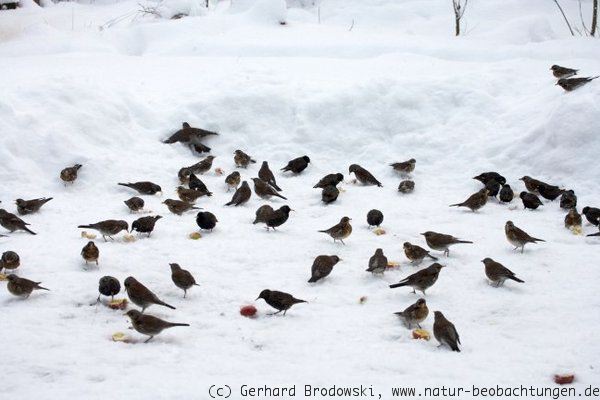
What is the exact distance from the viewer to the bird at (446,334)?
4.91 metres

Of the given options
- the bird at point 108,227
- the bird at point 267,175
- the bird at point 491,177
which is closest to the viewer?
the bird at point 108,227

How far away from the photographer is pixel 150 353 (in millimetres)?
4703

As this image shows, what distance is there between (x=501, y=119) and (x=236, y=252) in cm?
539

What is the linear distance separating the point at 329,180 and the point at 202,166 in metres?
1.96

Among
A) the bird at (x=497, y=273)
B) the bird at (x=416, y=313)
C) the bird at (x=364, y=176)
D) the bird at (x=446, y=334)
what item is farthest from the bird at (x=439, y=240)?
the bird at (x=364, y=176)

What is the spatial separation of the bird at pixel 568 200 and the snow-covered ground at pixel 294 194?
0.17 m

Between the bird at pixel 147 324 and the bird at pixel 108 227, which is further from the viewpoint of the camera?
the bird at pixel 108 227

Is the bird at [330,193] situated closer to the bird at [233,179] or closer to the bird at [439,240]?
the bird at [233,179]

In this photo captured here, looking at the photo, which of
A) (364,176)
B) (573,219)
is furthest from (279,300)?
(573,219)

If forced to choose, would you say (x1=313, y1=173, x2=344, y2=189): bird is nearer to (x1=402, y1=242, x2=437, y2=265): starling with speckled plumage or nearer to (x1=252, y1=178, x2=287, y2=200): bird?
(x1=252, y1=178, x2=287, y2=200): bird

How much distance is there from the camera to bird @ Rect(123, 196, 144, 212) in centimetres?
791

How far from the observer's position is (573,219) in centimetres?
753

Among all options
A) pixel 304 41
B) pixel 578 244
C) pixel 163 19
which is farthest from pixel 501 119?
pixel 163 19

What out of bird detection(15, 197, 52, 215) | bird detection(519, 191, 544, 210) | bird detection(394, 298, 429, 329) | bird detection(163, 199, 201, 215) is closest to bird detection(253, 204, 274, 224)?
bird detection(163, 199, 201, 215)
